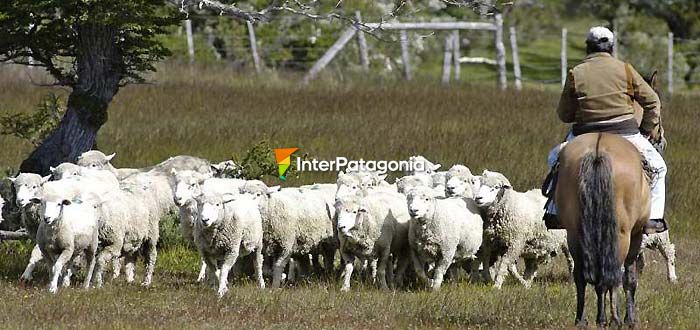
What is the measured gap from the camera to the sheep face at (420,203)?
13.0 metres

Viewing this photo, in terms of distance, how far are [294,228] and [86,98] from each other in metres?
3.95

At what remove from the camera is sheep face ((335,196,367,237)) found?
13.1 meters

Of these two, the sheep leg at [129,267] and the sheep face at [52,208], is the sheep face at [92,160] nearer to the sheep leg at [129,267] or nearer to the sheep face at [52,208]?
the sheep leg at [129,267]

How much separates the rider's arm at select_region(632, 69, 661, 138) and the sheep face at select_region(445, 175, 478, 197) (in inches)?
156

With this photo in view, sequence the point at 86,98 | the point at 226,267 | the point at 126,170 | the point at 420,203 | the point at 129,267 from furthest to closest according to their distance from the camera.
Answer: the point at 126,170, the point at 86,98, the point at 129,267, the point at 420,203, the point at 226,267

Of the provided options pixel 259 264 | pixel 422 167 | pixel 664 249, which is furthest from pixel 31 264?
pixel 664 249

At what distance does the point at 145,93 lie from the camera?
89.1ft

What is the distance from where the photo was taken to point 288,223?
1390 centimetres

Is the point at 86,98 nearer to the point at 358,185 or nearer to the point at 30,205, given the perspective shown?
the point at 30,205

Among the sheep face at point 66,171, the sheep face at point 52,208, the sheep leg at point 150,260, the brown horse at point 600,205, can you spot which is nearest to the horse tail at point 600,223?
the brown horse at point 600,205

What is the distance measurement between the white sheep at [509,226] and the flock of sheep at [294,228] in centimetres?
1

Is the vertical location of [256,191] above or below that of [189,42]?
above

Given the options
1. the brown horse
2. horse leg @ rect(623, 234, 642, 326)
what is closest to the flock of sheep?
horse leg @ rect(623, 234, 642, 326)

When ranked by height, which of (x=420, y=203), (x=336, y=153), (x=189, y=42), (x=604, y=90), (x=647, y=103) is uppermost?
(x=604, y=90)
